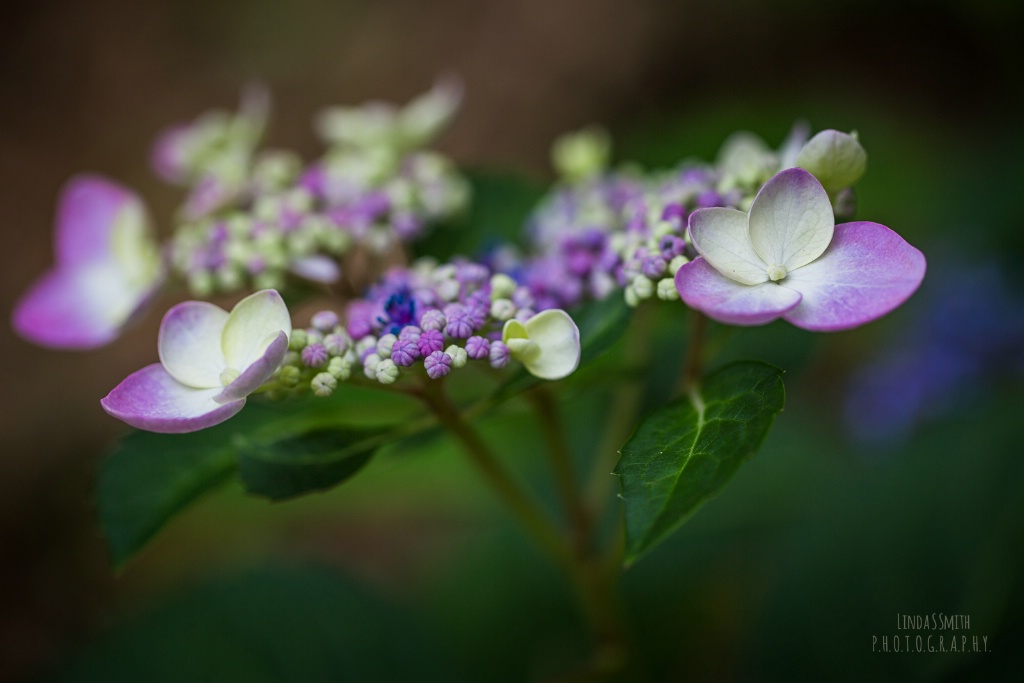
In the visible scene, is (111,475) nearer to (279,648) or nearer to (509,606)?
(279,648)

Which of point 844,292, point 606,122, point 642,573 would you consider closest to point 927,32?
point 606,122

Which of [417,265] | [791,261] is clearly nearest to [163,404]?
[417,265]

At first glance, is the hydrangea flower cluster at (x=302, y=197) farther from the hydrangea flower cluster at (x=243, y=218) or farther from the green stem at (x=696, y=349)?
the green stem at (x=696, y=349)

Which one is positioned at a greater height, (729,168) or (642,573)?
(729,168)

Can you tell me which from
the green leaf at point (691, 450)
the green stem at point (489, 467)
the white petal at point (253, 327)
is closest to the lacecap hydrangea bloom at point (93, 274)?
the white petal at point (253, 327)

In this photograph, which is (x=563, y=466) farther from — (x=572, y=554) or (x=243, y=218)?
(x=243, y=218)

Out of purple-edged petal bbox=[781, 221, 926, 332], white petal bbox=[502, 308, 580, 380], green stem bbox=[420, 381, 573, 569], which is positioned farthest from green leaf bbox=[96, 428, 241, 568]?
purple-edged petal bbox=[781, 221, 926, 332]
